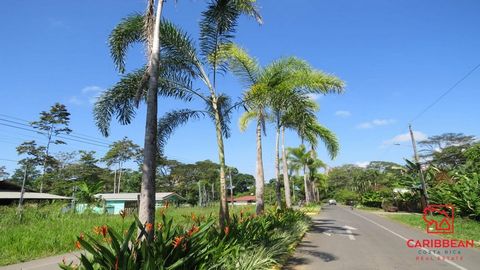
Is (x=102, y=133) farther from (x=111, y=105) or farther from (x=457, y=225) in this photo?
(x=457, y=225)

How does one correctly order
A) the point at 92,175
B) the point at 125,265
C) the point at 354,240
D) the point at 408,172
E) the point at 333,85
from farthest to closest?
1. the point at 92,175
2. the point at 408,172
3. the point at 333,85
4. the point at 354,240
5. the point at 125,265

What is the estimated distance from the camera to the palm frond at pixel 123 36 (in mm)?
8797

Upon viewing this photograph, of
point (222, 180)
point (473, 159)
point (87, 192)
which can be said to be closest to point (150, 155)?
point (222, 180)

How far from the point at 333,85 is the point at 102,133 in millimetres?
9789

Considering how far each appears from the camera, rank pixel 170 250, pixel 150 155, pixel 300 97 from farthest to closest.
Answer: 1. pixel 300 97
2. pixel 150 155
3. pixel 170 250

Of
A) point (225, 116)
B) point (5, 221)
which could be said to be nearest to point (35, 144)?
point (5, 221)

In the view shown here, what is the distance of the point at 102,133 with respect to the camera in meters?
8.91

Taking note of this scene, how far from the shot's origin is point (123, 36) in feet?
29.2

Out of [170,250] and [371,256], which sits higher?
[170,250]

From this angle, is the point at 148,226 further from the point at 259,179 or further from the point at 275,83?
the point at 259,179

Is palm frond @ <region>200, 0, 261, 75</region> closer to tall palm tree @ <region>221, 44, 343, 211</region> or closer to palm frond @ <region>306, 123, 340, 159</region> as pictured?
tall palm tree @ <region>221, 44, 343, 211</region>

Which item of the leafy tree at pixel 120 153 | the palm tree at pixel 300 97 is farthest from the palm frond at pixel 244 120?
the leafy tree at pixel 120 153

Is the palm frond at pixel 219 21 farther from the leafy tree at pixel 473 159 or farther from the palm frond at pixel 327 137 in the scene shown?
the leafy tree at pixel 473 159

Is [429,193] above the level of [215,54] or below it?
below
